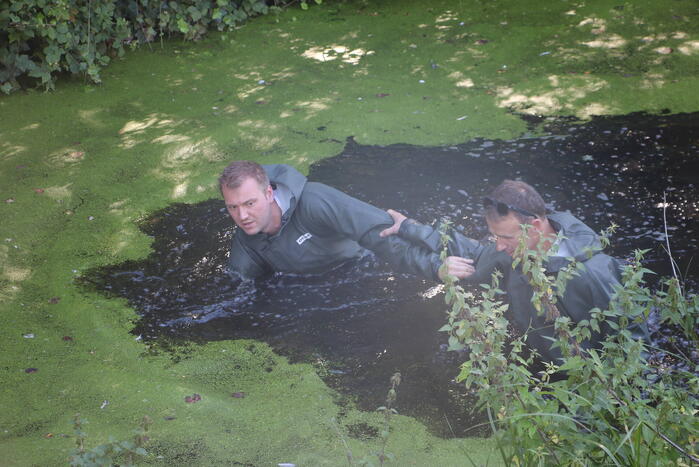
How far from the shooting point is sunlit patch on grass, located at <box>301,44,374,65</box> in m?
6.54

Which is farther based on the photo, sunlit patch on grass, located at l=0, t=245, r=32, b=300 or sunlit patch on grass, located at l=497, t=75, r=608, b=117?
sunlit patch on grass, located at l=497, t=75, r=608, b=117

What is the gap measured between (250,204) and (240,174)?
0.55ft

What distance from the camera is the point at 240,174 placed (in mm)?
3568

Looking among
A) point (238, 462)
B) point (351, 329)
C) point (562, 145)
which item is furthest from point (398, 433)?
point (562, 145)

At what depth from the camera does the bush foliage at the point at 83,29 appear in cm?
577

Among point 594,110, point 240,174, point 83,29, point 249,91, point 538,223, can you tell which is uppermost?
point 83,29

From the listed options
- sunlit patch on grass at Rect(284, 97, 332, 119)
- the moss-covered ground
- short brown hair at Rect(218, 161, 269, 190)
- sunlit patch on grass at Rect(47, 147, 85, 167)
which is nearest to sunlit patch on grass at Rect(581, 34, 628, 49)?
the moss-covered ground

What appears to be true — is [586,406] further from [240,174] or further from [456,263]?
[240,174]

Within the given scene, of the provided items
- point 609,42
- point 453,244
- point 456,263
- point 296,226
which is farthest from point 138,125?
point 609,42

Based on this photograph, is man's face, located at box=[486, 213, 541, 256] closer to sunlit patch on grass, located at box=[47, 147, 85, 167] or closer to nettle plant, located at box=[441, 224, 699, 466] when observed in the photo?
nettle plant, located at box=[441, 224, 699, 466]

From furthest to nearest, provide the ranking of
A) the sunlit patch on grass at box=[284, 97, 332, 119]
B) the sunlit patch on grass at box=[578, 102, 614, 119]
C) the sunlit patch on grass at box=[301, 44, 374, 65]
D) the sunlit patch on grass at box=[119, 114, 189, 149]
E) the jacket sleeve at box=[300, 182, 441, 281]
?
the sunlit patch on grass at box=[301, 44, 374, 65] < the sunlit patch on grass at box=[284, 97, 332, 119] < the sunlit patch on grass at box=[119, 114, 189, 149] < the sunlit patch on grass at box=[578, 102, 614, 119] < the jacket sleeve at box=[300, 182, 441, 281]

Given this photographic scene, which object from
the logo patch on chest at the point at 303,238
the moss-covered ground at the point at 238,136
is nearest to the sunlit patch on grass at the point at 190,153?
the moss-covered ground at the point at 238,136

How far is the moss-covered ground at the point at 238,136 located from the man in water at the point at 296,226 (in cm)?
62

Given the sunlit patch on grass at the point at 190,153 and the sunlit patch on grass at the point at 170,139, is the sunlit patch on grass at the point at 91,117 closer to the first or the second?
the sunlit patch on grass at the point at 170,139
